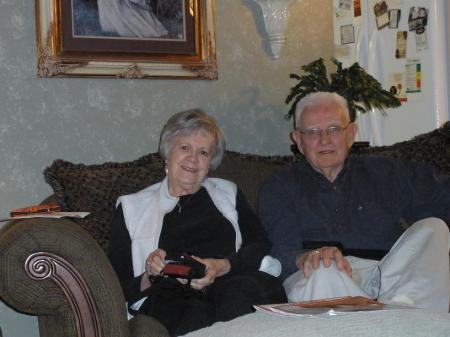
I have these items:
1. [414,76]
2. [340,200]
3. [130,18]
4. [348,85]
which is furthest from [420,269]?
[414,76]

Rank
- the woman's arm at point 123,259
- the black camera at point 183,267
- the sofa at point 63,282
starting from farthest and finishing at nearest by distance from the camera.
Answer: the woman's arm at point 123,259 → the black camera at point 183,267 → the sofa at point 63,282

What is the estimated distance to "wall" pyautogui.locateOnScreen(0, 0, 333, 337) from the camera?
2.49m

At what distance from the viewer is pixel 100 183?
7.51 ft

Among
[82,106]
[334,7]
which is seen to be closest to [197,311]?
[82,106]

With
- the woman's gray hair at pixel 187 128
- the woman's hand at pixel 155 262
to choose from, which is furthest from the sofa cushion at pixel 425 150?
the woman's hand at pixel 155 262

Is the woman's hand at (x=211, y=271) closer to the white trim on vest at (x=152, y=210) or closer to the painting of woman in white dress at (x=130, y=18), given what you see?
the white trim on vest at (x=152, y=210)

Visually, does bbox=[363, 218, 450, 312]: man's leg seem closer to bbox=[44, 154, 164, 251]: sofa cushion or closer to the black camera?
the black camera

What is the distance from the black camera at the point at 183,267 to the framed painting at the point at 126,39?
0.95 metres

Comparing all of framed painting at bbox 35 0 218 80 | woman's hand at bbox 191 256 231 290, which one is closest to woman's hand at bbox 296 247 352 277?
woman's hand at bbox 191 256 231 290

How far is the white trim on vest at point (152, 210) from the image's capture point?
7.13ft

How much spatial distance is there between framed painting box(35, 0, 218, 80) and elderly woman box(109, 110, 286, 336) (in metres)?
0.47

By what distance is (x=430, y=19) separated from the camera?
3734mm

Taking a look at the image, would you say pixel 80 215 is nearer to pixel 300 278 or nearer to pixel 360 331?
pixel 300 278

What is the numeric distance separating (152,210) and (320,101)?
0.77m
